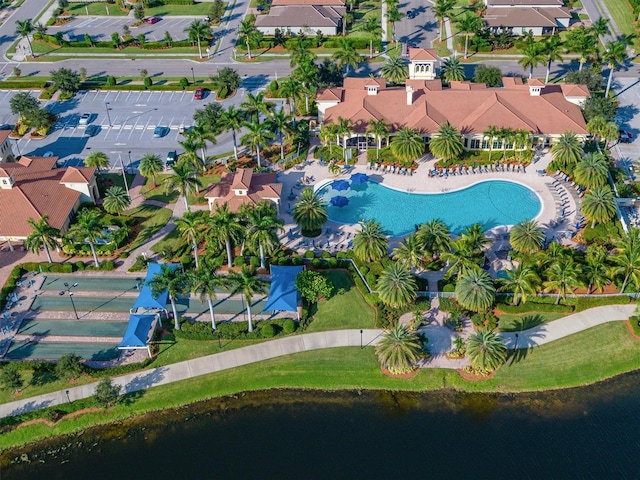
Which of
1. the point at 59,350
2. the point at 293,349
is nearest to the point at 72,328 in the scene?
the point at 59,350

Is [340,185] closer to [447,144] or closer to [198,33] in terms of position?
[447,144]

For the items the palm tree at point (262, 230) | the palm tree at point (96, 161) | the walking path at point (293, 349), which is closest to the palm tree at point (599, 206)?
the walking path at point (293, 349)

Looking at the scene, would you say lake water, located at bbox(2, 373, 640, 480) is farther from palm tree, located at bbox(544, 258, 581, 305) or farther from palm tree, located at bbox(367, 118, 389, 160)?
palm tree, located at bbox(367, 118, 389, 160)

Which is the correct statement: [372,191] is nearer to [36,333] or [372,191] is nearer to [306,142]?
[306,142]

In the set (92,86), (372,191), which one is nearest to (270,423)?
(372,191)

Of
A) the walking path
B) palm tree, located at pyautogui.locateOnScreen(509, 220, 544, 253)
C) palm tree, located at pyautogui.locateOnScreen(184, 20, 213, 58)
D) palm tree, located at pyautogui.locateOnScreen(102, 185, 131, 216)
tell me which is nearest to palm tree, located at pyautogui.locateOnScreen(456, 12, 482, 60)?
palm tree, located at pyautogui.locateOnScreen(184, 20, 213, 58)

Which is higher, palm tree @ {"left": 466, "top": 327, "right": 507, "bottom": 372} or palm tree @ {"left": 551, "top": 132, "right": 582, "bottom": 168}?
palm tree @ {"left": 551, "top": 132, "right": 582, "bottom": 168}
